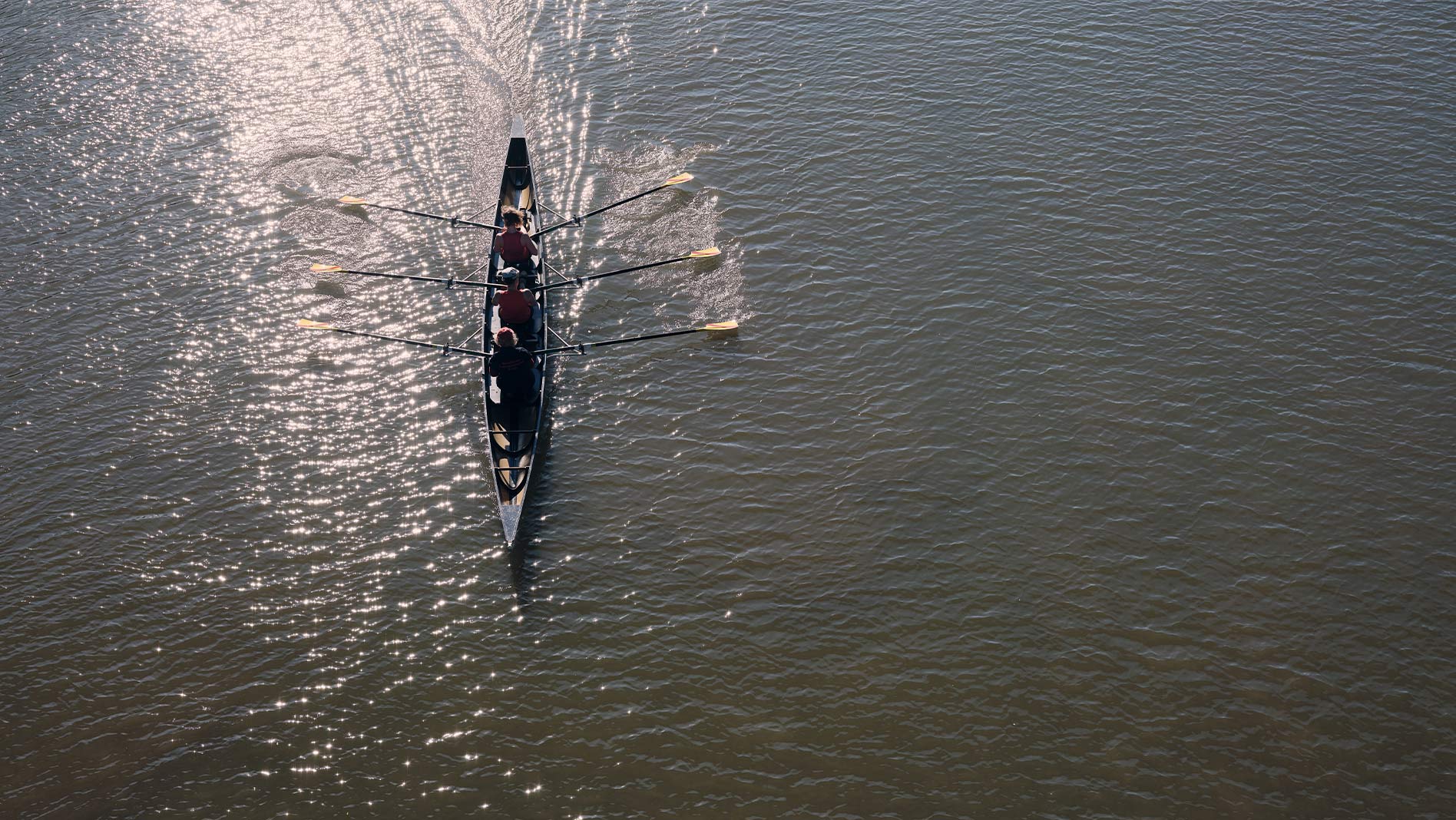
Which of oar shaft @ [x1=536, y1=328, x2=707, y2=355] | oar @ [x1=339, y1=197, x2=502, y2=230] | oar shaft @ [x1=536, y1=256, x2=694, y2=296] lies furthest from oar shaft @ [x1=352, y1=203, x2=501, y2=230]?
oar shaft @ [x1=536, y1=328, x2=707, y2=355]

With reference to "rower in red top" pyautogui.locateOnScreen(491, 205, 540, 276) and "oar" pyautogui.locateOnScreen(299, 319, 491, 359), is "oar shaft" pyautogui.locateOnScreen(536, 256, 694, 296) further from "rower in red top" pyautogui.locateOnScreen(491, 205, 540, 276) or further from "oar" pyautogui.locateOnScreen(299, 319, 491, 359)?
"oar" pyautogui.locateOnScreen(299, 319, 491, 359)

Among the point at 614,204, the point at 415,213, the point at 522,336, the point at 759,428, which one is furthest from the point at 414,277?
the point at 759,428

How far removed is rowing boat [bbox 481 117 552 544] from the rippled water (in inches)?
28.5

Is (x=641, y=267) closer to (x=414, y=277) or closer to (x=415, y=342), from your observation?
(x=414, y=277)

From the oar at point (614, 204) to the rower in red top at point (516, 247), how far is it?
79 centimetres

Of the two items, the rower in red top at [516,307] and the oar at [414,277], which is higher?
the oar at [414,277]

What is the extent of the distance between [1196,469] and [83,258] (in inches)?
1216

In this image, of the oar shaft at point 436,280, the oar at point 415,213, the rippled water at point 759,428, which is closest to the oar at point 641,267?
the rippled water at point 759,428

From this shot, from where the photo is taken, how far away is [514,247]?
28.2 metres

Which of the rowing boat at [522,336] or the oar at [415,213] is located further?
the oar at [415,213]

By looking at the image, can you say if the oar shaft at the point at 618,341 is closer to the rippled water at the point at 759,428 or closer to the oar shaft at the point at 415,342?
the rippled water at the point at 759,428

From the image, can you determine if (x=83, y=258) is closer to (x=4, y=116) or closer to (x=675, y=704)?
(x=4, y=116)

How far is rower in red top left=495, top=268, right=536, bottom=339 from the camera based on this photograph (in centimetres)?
2611

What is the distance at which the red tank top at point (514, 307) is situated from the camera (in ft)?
85.6
